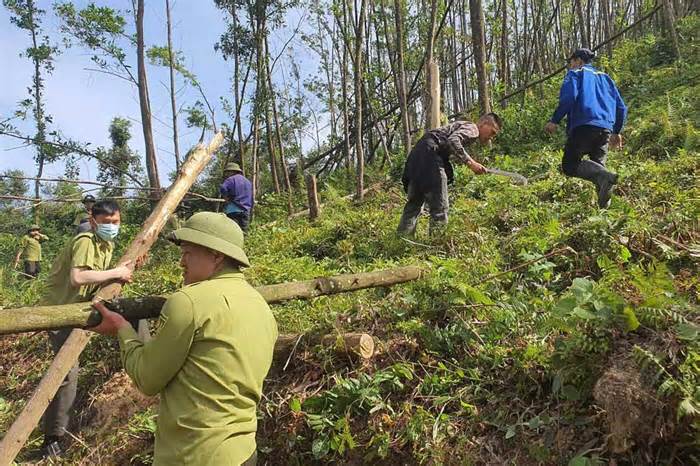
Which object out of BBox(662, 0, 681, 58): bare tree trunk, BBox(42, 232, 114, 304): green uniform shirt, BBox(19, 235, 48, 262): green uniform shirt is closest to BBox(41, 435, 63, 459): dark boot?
BBox(42, 232, 114, 304): green uniform shirt

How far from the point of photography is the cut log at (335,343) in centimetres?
379

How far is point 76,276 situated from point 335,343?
2.03 meters

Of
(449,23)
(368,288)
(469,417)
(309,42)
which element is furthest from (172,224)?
(449,23)

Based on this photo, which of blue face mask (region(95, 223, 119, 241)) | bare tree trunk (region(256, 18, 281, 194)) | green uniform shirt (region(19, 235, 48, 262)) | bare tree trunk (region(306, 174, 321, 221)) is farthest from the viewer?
bare tree trunk (region(256, 18, 281, 194))

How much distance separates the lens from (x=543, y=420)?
9.54 ft

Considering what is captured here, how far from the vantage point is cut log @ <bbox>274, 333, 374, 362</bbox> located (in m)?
3.79

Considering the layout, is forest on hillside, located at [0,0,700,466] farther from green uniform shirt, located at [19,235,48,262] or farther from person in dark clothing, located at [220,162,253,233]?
green uniform shirt, located at [19,235,48,262]

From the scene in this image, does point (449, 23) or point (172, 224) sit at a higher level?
point (449, 23)

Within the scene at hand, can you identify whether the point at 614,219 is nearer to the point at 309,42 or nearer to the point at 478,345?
the point at 478,345

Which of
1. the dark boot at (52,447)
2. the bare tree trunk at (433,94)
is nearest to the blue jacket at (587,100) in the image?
the bare tree trunk at (433,94)

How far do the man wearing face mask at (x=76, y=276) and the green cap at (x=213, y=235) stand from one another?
74.0 inches

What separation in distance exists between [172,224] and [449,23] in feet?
51.0

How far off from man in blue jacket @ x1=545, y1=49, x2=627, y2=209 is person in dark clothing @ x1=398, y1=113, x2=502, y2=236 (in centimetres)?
79

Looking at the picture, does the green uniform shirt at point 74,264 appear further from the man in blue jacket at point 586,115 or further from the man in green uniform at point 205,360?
the man in blue jacket at point 586,115
